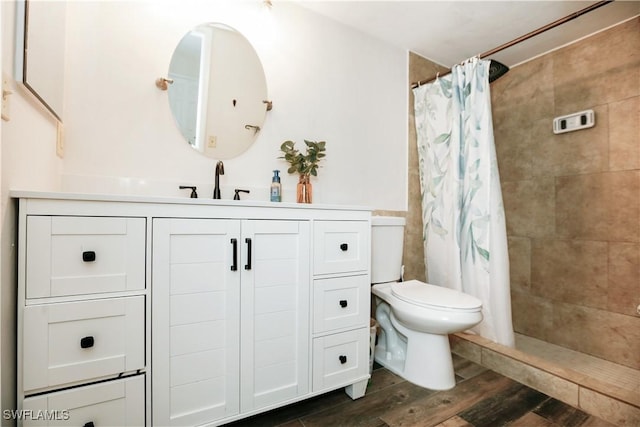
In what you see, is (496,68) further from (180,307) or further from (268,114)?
(180,307)

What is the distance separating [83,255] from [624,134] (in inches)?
116

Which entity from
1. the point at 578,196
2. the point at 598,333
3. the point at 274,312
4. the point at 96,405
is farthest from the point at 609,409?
the point at 96,405

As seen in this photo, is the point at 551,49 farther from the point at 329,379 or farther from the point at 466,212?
the point at 329,379

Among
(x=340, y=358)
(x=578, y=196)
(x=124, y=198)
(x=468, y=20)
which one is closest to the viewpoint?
(x=124, y=198)

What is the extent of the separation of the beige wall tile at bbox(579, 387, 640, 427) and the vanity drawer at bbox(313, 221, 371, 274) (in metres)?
1.18

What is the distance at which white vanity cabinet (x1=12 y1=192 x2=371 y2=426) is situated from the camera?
90 centimetres

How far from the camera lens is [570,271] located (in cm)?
215

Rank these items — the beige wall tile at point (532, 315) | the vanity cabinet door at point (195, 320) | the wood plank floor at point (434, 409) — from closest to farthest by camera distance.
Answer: the vanity cabinet door at point (195, 320) < the wood plank floor at point (434, 409) < the beige wall tile at point (532, 315)

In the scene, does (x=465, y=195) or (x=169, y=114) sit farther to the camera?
(x=465, y=195)

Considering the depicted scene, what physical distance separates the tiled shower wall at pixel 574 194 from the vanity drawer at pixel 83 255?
187 cm

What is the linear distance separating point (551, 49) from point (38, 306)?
131 inches

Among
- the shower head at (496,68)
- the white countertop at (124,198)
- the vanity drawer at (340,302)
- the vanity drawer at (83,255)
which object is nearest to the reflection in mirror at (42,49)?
the white countertop at (124,198)

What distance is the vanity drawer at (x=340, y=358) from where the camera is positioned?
4.41 ft

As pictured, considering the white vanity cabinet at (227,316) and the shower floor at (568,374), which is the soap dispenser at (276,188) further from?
the shower floor at (568,374)
